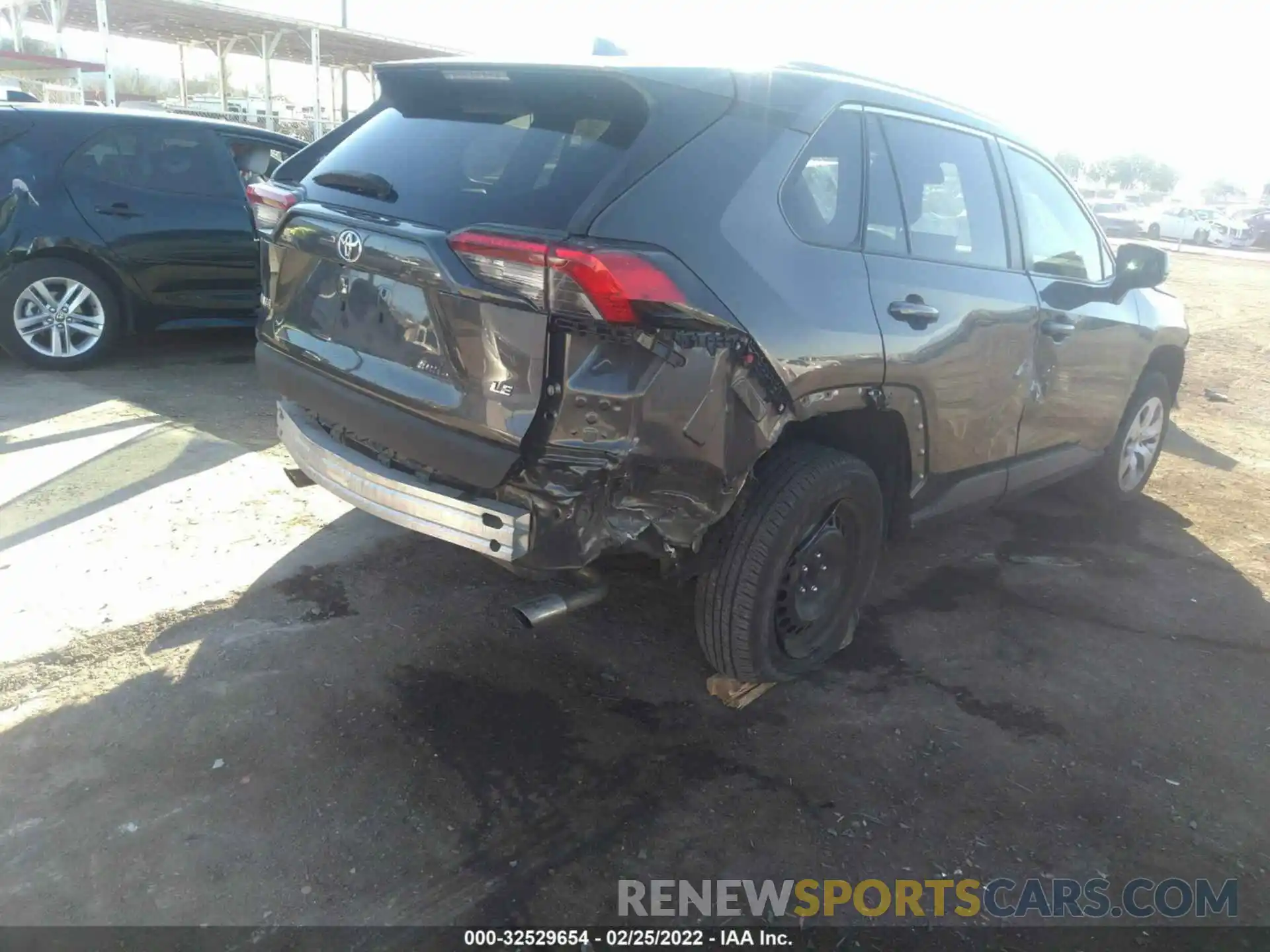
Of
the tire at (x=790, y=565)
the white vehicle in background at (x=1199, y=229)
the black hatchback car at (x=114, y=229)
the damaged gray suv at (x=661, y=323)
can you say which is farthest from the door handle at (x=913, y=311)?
the white vehicle in background at (x=1199, y=229)

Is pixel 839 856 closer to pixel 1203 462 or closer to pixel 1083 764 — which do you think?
pixel 1083 764

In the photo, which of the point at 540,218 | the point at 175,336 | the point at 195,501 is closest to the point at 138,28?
the point at 175,336

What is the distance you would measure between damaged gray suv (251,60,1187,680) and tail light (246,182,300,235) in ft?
0.05

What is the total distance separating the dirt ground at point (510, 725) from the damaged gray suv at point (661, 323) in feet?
1.52

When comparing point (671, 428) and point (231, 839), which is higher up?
point (671, 428)

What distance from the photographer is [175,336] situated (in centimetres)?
771

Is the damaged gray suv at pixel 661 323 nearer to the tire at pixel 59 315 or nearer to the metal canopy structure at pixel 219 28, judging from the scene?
the tire at pixel 59 315

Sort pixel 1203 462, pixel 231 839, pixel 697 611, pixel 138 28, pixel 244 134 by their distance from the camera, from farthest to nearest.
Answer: pixel 138 28
pixel 244 134
pixel 1203 462
pixel 697 611
pixel 231 839

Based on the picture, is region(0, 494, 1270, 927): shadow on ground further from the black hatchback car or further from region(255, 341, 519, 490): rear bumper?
the black hatchback car

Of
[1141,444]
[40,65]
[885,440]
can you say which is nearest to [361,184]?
[885,440]

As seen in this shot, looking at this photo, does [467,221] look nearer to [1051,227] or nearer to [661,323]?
[661,323]

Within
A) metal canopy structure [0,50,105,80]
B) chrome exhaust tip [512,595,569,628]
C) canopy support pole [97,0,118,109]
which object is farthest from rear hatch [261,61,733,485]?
metal canopy structure [0,50,105,80]

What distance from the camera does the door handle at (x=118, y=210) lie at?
633 cm

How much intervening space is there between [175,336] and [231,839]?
628 centimetres
